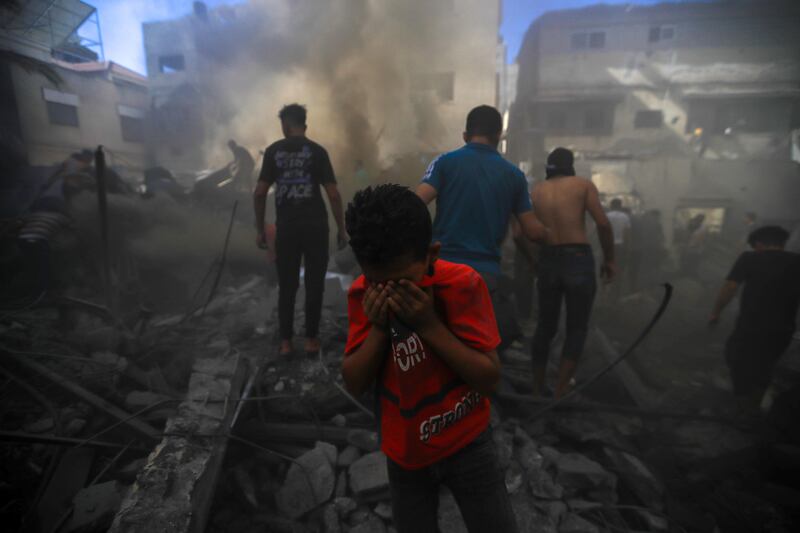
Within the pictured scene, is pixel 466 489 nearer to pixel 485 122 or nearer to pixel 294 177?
pixel 485 122

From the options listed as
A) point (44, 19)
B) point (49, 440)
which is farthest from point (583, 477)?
point (44, 19)

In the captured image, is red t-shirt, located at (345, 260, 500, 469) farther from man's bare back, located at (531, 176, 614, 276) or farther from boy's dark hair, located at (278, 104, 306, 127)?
boy's dark hair, located at (278, 104, 306, 127)

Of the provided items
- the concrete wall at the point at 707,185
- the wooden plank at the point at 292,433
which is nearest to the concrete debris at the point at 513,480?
the wooden plank at the point at 292,433

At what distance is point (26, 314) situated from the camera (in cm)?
431

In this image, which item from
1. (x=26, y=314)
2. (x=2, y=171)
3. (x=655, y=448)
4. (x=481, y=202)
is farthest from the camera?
(x=2, y=171)

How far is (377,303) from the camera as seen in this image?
37.4 inches

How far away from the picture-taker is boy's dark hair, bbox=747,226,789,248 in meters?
3.29

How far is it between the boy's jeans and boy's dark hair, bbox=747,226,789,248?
3.58 metres

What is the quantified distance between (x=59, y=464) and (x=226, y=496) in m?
1.01

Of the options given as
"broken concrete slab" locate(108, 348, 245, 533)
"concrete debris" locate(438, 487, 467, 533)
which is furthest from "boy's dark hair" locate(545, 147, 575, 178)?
"broken concrete slab" locate(108, 348, 245, 533)

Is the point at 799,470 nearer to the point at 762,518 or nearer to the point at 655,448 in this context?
the point at 762,518

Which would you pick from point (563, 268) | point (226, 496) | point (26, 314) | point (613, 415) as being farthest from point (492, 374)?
point (26, 314)

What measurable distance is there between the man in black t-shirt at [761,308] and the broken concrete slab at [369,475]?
312 centimetres

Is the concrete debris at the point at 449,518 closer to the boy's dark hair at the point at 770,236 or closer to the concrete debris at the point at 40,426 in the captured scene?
the concrete debris at the point at 40,426
